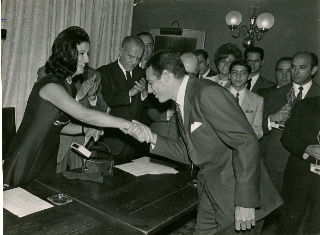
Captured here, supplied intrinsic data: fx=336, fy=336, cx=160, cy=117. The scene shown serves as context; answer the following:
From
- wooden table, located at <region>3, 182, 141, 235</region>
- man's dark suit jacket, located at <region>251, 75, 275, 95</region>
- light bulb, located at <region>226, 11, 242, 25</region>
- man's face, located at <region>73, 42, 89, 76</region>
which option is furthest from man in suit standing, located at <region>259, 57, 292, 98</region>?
wooden table, located at <region>3, 182, 141, 235</region>

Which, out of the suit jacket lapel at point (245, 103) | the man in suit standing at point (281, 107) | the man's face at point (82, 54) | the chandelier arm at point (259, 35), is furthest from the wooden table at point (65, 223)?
the chandelier arm at point (259, 35)

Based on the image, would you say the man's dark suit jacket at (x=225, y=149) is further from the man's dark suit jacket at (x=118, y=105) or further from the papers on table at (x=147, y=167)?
the man's dark suit jacket at (x=118, y=105)

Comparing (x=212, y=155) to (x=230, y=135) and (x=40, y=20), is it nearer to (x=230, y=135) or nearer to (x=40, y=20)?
(x=230, y=135)

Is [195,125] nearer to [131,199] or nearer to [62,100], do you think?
[131,199]

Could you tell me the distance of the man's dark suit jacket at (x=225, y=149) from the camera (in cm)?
197

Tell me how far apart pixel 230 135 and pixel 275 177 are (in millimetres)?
2540

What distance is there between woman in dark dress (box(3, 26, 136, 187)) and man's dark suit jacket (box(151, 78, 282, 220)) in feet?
2.51

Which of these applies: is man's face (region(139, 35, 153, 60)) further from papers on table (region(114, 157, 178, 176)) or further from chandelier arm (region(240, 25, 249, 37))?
papers on table (region(114, 157, 178, 176))

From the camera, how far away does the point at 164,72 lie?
2.23m

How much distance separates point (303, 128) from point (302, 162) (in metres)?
0.35

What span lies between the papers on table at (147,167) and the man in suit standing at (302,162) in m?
1.32

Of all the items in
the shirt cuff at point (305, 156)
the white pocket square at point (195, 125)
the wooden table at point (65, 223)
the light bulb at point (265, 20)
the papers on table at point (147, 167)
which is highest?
the light bulb at point (265, 20)

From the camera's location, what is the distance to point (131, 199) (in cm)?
221

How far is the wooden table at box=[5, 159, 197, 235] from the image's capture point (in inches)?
74.7
